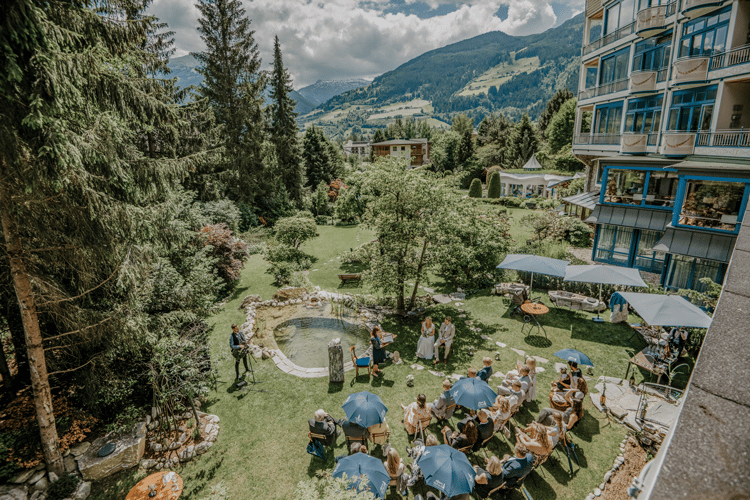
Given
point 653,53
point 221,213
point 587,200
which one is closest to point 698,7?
point 653,53

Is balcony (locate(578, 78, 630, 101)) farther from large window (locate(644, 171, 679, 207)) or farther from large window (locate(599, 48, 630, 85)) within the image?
large window (locate(644, 171, 679, 207))

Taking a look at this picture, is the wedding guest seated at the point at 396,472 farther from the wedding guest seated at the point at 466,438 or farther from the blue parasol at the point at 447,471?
the wedding guest seated at the point at 466,438

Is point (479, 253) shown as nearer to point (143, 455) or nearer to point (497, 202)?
point (143, 455)

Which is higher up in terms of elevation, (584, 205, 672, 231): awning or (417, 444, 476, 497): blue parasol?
(584, 205, 672, 231): awning

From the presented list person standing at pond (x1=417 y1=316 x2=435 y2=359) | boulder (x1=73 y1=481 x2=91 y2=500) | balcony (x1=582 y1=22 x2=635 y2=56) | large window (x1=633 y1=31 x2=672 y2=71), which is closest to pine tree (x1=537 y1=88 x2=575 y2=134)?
balcony (x1=582 y1=22 x2=635 y2=56)

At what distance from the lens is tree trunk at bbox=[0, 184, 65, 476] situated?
19.8ft

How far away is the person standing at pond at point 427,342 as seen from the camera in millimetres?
11320

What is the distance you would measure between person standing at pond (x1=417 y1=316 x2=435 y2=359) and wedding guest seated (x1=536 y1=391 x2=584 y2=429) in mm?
3958

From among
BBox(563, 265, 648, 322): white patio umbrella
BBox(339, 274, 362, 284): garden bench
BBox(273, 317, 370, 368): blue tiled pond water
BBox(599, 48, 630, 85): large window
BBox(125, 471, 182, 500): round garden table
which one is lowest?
BBox(273, 317, 370, 368): blue tiled pond water

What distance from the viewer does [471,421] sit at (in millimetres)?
7609

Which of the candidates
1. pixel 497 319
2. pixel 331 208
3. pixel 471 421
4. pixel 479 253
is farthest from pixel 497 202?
pixel 471 421

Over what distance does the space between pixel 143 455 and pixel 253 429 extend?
2.40 m

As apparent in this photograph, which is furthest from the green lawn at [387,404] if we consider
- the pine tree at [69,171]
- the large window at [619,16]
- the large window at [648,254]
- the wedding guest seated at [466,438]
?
the large window at [619,16]

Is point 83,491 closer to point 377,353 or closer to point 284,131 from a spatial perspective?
point 377,353
